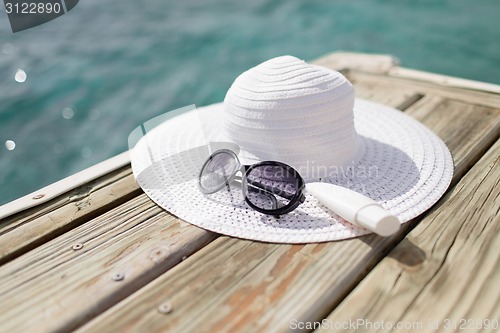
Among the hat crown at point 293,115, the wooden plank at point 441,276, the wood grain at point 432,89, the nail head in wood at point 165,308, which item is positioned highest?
the hat crown at point 293,115

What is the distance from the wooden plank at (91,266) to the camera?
87cm

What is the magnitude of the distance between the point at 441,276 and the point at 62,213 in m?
0.95

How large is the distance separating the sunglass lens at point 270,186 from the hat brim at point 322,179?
33 millimetres

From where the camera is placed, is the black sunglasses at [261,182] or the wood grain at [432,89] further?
the wood grain at [432,89]

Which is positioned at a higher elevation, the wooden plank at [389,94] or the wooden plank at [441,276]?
the wooden plank at [441,276]

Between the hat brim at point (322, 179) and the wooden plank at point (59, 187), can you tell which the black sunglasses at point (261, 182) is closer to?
the hat brim at point (322, 179)

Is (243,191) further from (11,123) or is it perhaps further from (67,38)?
(67,38)

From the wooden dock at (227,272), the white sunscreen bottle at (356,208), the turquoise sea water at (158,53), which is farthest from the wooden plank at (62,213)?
the turquoise sea water at (158,53)

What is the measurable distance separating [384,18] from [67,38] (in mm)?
3306

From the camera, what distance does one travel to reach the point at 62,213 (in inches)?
47.1

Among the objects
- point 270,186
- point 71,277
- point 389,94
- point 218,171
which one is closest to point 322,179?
point 270,186

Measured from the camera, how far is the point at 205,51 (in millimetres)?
4215

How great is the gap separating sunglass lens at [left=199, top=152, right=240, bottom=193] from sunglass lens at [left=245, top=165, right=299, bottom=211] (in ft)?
0.20

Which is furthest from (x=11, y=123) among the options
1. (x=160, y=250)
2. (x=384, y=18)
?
(x=384, y=18)
